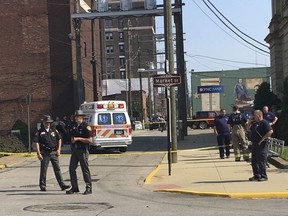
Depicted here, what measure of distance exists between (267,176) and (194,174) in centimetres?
235

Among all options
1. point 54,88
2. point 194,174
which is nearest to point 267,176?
point 194,174

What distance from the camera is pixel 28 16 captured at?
38.8 m

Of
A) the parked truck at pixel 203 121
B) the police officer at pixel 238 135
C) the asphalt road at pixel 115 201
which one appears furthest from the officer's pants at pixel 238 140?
the parked truck at pixel 203 121

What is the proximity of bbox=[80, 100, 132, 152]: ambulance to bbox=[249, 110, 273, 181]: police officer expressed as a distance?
1230cm

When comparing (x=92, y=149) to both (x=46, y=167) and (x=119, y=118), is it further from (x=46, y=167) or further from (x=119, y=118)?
(x=46, y=167)

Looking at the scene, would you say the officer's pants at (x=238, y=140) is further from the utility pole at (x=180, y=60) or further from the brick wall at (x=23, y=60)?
the brick wall at (x=23, y=60)

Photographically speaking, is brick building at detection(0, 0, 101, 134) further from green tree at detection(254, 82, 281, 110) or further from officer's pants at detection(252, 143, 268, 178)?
officer's pants at detection(252, 143, 268, 178)

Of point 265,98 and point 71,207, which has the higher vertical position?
point 265,98

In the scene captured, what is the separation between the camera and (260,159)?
1238 cm

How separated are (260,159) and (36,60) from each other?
28879mm

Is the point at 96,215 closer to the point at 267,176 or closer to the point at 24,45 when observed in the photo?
the point at 267,176

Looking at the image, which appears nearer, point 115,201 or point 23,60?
point 115,201

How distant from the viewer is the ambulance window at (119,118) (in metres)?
24.5

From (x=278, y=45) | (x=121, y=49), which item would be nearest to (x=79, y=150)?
(x=278, y=45)
